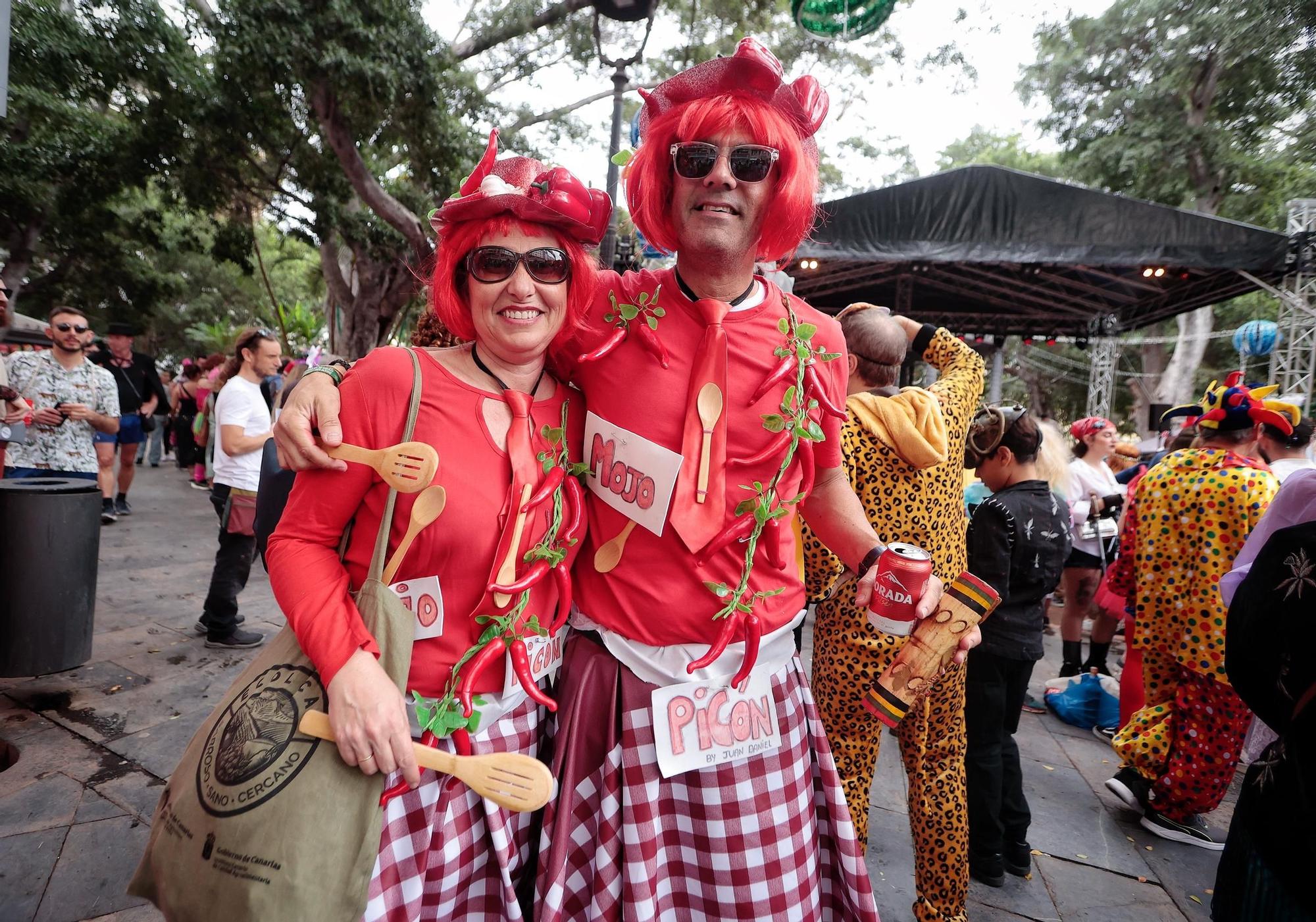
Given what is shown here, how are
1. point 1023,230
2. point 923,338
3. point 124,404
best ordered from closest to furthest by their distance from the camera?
point 923,338 → point 1023,230 → point 124,404

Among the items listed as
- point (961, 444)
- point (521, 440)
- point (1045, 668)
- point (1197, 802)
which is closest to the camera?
point (521, 440)

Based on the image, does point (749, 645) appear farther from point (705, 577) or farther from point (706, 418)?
point (706, 418)

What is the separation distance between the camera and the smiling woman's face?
138cm

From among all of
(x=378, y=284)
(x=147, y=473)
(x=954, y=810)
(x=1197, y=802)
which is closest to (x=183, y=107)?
(x=378, y=284)

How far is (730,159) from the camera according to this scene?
147 cm

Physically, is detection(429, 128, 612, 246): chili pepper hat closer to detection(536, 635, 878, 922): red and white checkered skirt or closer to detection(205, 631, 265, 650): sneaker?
detection(536, 635, 878, 922): red and white checkered skirt

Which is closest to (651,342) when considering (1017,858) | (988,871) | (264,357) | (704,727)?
(704,727)

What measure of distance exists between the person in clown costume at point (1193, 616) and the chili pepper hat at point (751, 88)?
2471 mm

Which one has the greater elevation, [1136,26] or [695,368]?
[1136,26]

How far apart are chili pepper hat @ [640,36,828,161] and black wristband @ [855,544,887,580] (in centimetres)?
91

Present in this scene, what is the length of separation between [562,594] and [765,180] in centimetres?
95

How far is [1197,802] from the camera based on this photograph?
2.96 metres

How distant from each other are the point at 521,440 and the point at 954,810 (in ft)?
5.76

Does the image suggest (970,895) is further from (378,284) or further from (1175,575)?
(378,284)
